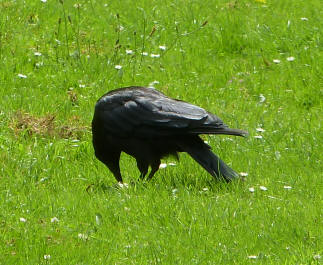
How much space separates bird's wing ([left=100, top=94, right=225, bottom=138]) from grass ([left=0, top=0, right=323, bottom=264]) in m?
0.40

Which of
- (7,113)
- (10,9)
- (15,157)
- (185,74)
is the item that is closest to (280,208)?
(15,157)

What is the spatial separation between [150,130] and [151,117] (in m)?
0.10

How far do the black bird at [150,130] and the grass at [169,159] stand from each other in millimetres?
161

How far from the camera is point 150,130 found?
265 inches

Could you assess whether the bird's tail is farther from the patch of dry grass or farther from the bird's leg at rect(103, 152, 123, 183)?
the patch of dry grass

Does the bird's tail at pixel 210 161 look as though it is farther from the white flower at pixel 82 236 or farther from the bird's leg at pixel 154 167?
the white flower at pixel 82 236

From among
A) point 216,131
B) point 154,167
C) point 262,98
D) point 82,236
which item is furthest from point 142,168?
point 262,98

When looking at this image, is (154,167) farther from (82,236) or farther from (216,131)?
(82,236)

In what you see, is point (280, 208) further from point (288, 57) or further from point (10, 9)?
point (10, 9)

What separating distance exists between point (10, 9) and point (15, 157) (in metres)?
3.73

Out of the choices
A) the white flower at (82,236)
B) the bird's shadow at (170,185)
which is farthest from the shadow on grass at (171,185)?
the white flower at (82,236)

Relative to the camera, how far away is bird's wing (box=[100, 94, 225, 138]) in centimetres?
658

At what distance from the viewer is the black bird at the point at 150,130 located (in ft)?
21.5

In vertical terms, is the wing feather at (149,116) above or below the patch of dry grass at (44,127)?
above
